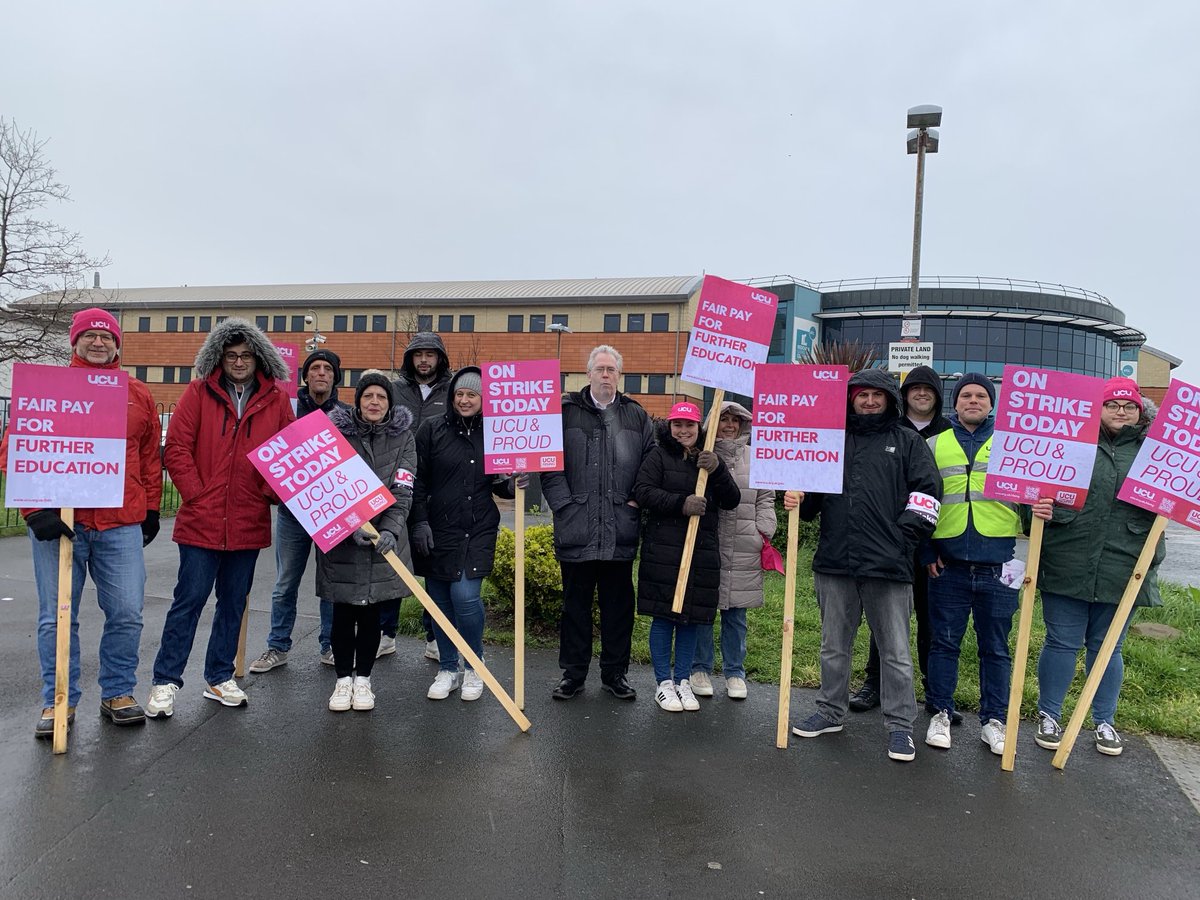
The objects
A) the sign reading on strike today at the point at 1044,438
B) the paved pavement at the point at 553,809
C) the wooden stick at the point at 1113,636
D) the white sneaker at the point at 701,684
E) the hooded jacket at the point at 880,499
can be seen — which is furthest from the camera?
the white sneaker at the point at 701,684

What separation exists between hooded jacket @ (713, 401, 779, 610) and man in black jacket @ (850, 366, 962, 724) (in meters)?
0.87

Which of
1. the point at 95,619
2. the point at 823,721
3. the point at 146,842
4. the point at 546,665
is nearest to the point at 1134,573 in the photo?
the point at 823,721

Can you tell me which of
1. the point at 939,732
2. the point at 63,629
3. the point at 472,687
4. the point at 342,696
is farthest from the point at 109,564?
the point at 939,732

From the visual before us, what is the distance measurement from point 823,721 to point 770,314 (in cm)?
263

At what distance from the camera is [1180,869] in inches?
130

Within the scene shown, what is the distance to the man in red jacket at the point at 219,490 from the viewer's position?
461 cm

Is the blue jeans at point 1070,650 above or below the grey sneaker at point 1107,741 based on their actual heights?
above

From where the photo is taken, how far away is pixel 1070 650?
4.62 m

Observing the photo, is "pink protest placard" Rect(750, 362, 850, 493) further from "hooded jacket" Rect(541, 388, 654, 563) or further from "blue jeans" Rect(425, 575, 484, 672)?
"blue jeans" Rect(425, 575, 484, 672)

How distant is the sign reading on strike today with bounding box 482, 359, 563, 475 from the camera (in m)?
4.91

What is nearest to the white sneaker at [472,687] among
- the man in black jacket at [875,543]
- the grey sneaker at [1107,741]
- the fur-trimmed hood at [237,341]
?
the man in black jacket at [875,543]

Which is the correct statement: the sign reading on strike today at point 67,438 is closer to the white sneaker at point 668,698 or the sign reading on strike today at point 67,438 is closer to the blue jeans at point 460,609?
the blue jeans at point 460,609

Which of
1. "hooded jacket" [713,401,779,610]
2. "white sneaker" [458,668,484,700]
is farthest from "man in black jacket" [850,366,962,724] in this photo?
"white sneaker" [458,668,484,700]

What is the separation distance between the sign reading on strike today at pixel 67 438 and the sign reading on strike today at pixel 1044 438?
4.91 m
